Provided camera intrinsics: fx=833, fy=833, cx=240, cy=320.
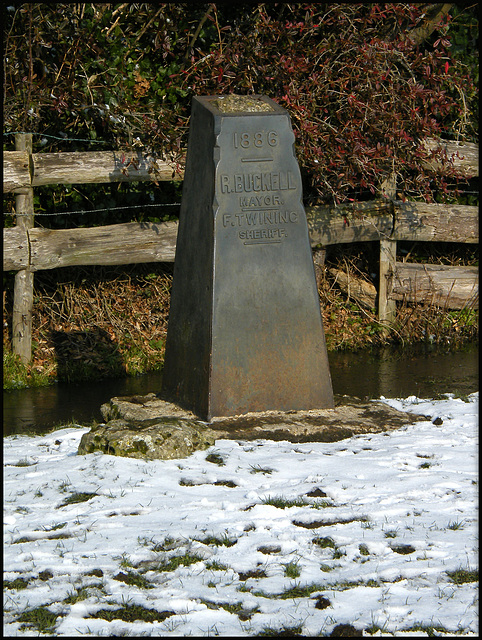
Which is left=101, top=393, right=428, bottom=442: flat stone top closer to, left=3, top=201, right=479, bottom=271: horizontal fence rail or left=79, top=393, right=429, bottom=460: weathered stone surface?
left=79, top=393, right=429, bottom=460: weathered stone surface

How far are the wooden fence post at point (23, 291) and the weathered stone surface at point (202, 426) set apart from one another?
1935 millimetres

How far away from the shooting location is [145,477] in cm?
431

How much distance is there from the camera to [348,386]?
684cm

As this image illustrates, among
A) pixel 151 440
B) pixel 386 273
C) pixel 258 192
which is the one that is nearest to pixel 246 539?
pixel 151 440

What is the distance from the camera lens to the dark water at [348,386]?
20.5 feet

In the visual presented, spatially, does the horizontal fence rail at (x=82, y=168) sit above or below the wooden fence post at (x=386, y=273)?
above

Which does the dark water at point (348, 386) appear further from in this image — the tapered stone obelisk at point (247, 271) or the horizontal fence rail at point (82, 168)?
the horizontal fence rail at point (82, 168)

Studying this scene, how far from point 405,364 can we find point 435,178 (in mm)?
1983

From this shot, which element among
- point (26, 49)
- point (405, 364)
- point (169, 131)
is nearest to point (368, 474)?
point (405, 364)

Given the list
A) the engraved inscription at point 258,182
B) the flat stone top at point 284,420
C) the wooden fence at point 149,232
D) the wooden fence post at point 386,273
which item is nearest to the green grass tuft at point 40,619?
the flat stone top at point 284,420

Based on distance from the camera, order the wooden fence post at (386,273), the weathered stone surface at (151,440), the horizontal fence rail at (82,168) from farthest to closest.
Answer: the wooden fence post at (386,273), the horizontal fence rail at (82,168), the weathered stone surface at (151,440)

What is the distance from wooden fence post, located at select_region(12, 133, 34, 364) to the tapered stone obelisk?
88.6 inches

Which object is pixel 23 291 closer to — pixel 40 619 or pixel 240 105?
pixel 240 105

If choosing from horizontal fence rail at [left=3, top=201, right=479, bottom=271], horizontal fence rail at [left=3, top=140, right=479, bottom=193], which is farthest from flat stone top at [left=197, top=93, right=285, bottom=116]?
horizontal fence rail at [left=3, top=201, right=479, bottom=271]
